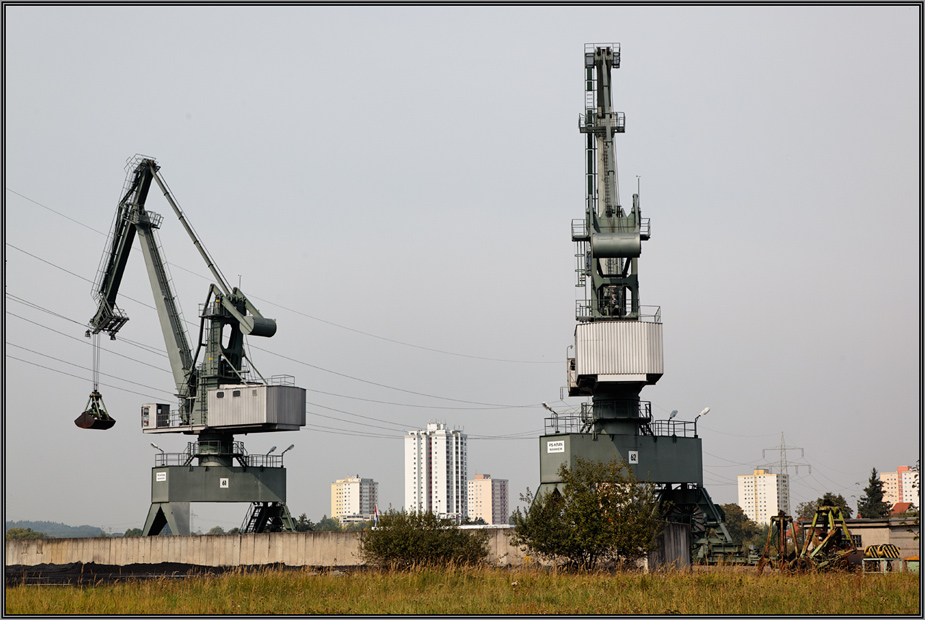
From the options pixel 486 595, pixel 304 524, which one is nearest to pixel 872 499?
→ pixel 304 524

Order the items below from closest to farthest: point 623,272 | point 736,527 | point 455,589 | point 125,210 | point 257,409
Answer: point 455,589, point 623,272, point 257,409, point 125,210, point 736,527

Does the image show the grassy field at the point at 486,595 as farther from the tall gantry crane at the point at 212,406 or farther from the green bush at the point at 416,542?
the tall gantry crane at the point at 212,406

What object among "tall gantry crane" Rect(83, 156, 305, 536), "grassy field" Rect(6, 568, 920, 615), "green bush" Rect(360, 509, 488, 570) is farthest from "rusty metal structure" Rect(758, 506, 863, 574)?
"tall gantry crane" Rect(83, 156, 305, 536)

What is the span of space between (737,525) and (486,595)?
10294cm

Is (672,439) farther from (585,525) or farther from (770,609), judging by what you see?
(770,609)

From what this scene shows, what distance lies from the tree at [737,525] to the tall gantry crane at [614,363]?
69.3 metres

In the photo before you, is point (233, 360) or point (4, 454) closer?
point (4, 454)

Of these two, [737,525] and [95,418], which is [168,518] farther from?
[737,525]

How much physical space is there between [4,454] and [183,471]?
115ft

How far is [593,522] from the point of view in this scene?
28844 millimetres

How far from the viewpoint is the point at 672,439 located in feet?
140

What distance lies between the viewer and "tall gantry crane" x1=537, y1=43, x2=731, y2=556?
4019cm

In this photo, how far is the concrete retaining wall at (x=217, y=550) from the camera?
3719 cm

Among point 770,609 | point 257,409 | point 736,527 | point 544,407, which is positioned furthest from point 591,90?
point 736,527
